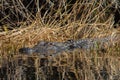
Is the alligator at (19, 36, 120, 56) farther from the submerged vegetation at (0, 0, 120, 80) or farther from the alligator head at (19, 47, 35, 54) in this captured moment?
the submerged vegetation at (0, 0, 120, 80)

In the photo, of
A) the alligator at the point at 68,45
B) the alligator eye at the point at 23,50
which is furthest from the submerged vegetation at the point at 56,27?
the alligator at the point at 68,45

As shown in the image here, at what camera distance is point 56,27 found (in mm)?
7184

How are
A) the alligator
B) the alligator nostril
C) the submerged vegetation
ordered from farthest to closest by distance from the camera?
the alligator
the alligator nostril
the submerged vegetation

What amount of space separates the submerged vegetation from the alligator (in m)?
0.17

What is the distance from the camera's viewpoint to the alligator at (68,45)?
5785 millimetres

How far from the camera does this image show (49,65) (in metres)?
4.41

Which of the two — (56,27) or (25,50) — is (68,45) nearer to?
(25,50)

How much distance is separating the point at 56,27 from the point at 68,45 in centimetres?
110

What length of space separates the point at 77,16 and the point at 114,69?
348 centimetres

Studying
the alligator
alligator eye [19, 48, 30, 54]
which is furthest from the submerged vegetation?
the alligator

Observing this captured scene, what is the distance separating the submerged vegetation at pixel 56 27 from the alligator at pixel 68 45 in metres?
0.17

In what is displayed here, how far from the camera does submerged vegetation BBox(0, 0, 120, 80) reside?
16.2 ft

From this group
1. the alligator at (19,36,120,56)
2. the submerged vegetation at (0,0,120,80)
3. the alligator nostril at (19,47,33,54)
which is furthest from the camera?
the alligator at (19,36,120,56)

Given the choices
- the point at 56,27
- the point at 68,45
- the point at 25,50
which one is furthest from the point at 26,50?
the point at 56,27
